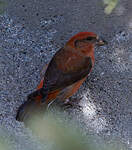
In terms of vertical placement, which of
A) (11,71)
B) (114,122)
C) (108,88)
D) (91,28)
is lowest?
(114,122)

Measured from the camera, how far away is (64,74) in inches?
126

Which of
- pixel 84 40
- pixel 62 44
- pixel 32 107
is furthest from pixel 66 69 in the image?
pixel 62 44

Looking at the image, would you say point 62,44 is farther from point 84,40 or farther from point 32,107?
point 32,107

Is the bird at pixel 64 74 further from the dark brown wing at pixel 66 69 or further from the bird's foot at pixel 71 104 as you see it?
the bird's foot at pixel 71 104

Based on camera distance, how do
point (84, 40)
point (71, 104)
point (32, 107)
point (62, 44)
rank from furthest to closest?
point (62, 44) → point (71, 104) → point (84, 40) → point (32, 107)

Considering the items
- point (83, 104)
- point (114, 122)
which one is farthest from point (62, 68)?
point (114, 122)

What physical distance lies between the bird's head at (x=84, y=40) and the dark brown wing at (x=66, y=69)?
94 millimetres

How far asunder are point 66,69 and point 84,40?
403mm

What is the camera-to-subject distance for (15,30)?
4246 mm

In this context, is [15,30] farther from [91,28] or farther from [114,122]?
[114,122]

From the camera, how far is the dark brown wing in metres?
3.16

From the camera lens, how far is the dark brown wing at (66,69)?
316 centimetres

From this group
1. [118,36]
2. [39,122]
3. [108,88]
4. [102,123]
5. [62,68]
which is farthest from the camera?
[118,36]

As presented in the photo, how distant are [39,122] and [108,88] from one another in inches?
102
